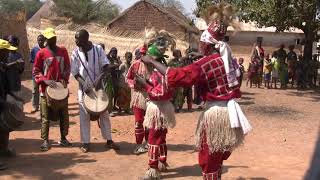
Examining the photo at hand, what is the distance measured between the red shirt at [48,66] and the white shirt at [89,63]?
28 cm

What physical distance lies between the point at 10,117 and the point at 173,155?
2.42 m

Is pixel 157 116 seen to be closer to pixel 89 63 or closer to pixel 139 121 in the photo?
pixel 139 121

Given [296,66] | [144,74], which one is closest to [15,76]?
[144,74]

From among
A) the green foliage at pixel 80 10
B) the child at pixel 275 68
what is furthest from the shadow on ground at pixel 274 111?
the green foliage at pixel 80 10

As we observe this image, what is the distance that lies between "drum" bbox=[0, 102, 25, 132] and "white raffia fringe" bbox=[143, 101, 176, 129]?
1.74 meters

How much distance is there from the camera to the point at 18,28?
17688mm

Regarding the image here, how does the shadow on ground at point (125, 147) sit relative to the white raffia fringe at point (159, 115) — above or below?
below

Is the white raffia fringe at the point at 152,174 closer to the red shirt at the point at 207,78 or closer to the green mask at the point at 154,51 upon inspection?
the green mask at the point at 154,51

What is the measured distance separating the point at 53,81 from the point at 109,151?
4.56 ft

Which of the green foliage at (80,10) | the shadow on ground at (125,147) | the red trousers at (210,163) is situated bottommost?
the shadow on ground at (125,147)

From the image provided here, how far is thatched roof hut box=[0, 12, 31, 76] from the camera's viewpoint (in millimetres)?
Answer: 16750

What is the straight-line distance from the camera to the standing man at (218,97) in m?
3.74

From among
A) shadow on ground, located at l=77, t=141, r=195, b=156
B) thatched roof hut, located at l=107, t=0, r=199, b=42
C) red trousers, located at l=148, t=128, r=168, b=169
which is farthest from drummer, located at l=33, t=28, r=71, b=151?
thatched roof hut, located at l=107, t=0, r=199, b=42

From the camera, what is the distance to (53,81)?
6.48m
